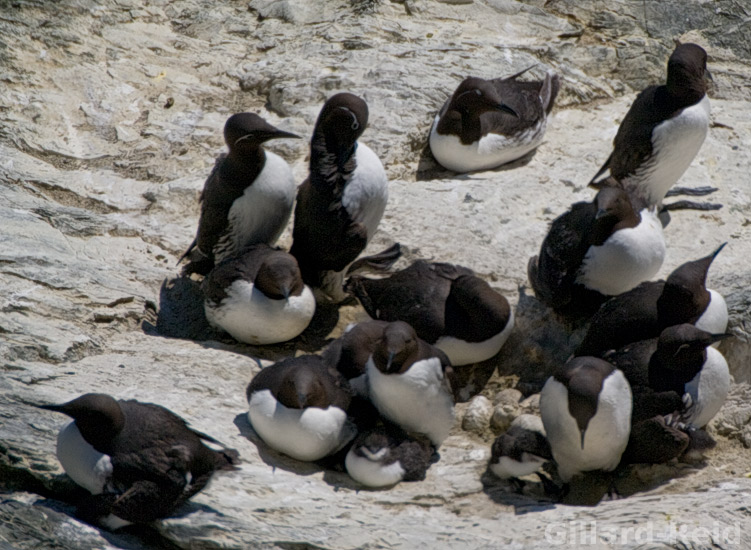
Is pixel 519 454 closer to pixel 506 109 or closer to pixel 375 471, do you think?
pixel 375 471

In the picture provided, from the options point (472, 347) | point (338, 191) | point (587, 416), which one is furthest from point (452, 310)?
point (587, 416)

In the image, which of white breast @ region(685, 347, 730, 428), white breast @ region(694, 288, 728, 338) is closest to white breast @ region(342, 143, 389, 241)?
white breast @ region(694, 288, 728, 338)

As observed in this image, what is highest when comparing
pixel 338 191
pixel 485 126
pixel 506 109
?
pixel 506 109

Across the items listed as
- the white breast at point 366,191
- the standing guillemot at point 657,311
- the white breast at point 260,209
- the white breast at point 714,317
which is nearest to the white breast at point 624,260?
the standing guillemot at point 657,311

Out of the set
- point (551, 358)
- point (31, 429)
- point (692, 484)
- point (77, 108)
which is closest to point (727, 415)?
point (692, 484)

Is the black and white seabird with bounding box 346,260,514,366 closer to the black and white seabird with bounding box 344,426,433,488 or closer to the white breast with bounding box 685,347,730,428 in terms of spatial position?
the black and white seabird with bounding box 344,426,433,488

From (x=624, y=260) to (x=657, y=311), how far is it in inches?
25.2

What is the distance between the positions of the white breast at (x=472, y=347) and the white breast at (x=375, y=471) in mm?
1363

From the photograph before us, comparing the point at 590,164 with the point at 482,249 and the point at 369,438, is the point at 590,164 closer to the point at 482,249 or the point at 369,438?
the point at 482,249

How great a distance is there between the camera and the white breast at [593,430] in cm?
551

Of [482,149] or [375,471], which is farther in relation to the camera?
[482,149]

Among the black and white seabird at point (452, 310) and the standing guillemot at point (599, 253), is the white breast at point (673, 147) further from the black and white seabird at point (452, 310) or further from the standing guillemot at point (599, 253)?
the black and white seabird at point (452, 310)

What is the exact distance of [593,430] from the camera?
5504 mm

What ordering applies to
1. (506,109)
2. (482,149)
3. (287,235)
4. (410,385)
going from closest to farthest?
(410,385)
(287,235)
(506,109)
(482,149)
